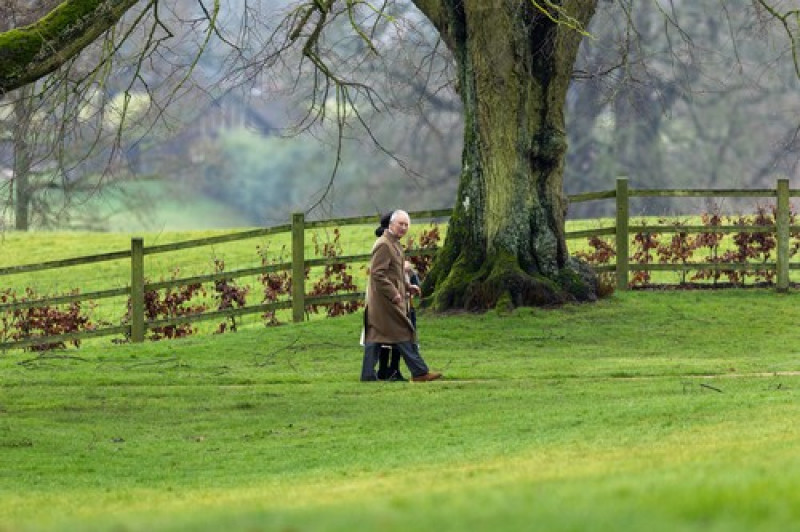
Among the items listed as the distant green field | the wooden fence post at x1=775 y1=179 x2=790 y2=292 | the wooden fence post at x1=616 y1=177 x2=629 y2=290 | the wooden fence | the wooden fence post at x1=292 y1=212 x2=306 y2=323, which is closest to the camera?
the wooden fence

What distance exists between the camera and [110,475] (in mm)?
12891

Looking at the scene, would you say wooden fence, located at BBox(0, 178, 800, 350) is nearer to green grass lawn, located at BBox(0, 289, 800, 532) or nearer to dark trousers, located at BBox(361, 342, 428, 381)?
green grass lawn, located at BBox(0, 289, 800, 532)

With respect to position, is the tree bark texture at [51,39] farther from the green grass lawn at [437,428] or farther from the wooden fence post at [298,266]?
the wooden fence post at [298,266]

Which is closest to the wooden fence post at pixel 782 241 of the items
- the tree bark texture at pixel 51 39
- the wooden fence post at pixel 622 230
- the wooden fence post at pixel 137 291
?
the wooden fence post at pixel 622 230

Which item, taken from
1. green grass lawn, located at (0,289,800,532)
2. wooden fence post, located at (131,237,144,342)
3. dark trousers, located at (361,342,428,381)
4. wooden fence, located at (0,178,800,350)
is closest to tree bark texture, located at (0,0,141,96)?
green grass lawn, located at (0,289,800,532)

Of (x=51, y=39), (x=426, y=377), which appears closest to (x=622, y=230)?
(x=426, y=377)

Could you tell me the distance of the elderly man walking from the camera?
17562 millimetres

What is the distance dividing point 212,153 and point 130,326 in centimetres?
2273

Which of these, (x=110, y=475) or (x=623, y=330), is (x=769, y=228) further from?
(x=110, y=475)

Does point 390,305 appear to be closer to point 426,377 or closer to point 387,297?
point 387,297

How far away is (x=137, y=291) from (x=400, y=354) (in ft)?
23.4

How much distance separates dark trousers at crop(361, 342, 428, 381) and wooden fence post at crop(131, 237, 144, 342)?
6.85 m

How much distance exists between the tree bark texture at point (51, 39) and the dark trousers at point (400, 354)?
433 centimetres

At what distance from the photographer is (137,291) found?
24.0 meters
